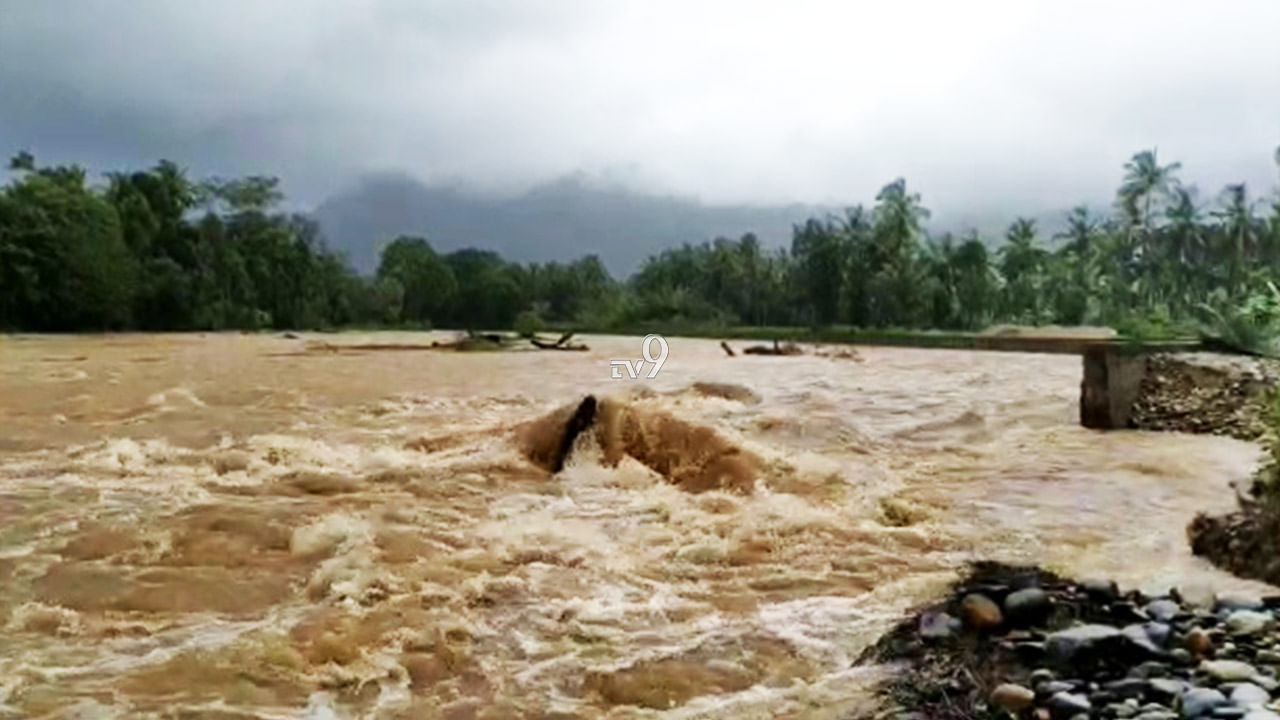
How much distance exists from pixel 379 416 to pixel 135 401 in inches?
163

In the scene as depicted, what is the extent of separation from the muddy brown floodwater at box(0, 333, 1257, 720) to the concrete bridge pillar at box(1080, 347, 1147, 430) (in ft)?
1.33

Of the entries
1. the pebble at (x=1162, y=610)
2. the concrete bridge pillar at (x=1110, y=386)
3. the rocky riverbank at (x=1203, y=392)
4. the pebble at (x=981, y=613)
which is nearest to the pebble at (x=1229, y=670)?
the pebble at (x=1162, y=610)

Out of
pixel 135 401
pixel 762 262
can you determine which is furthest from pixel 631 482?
pixel 762 262

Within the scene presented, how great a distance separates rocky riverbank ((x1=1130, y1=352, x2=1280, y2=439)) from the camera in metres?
12.1

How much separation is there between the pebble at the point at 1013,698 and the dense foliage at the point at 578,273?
147 ft

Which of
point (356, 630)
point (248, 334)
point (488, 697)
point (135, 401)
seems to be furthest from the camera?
point (248, 334)

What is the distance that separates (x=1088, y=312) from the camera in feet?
162

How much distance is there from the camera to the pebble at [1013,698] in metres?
3.75

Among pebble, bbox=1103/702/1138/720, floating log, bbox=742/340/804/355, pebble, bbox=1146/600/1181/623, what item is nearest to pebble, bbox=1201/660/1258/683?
pebble, bbox=1103/702/1138/720

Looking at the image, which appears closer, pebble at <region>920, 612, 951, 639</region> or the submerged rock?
the submerged rock

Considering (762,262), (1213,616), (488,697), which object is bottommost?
(488,697)

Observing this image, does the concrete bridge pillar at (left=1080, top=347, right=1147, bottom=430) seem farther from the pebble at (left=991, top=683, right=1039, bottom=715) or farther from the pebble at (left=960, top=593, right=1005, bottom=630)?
the pebble at (left=991, top=683, right=1039, bottom=715)

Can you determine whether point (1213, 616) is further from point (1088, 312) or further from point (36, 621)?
point (1088, 312)

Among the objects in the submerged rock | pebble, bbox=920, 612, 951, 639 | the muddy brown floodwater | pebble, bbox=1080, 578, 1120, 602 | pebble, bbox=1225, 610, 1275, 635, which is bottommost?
the muddy brown floodwater
